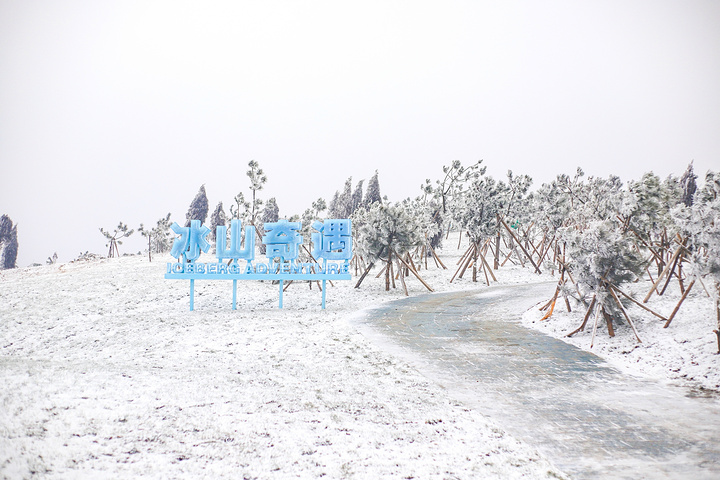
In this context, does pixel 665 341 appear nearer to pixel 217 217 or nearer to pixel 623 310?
pixel 623 310

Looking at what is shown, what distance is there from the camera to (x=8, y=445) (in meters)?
4.33

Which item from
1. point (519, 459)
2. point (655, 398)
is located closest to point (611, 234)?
point (655, 398)

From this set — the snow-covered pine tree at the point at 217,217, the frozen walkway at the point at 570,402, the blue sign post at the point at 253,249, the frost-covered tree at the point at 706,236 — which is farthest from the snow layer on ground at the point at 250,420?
the snow-covered pine tree at the point at 217,217

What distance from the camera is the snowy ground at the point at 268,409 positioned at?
15.4 feet

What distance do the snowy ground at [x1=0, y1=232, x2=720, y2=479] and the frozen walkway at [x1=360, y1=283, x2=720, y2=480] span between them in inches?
20.5

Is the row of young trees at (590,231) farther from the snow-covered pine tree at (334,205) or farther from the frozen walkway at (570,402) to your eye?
the snow-covered pine tree at (334,205)

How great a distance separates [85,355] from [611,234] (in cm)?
1599

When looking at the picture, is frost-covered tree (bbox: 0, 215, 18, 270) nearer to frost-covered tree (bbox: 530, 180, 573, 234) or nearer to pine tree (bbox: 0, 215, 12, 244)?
pine tree (bbox: 0, 215, 12, 244)

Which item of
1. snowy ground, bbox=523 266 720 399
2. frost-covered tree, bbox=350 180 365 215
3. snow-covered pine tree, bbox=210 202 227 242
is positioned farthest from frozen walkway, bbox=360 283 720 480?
snow-covered pine tree, bbox=210 202 227 242

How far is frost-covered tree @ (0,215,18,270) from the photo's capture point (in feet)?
200

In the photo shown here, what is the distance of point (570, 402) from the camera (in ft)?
24.0

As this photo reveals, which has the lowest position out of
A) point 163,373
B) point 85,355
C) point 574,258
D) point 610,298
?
point 85,355

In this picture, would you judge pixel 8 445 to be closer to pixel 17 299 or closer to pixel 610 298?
pixel 610 298

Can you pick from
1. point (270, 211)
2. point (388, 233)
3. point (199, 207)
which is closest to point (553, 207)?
point (388, 233)
